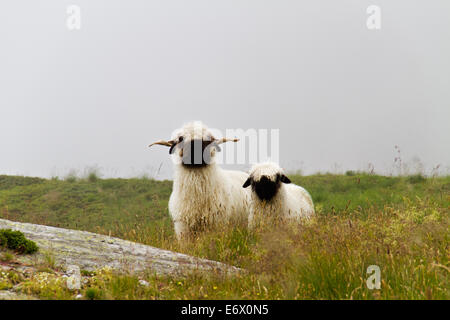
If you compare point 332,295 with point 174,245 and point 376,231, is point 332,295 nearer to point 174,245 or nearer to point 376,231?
point 376,231

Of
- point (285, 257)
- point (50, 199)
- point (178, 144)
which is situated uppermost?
point (178, 144)

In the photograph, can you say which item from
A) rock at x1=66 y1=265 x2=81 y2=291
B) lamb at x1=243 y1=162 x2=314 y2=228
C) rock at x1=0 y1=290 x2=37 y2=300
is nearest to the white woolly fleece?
lamb at x1=243 y1=162 x2=314 y2=228

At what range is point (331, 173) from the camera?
19.7 m

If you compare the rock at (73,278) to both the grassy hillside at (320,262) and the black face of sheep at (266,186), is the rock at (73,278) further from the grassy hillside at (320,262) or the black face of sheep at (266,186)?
the black face of sheep at (266,186)

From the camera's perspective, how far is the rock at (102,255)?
5418 millimetres

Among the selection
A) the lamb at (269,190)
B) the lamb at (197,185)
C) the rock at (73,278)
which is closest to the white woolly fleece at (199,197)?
the lamb at (197,185)

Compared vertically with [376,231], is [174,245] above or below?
below

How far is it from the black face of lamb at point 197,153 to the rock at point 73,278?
14.2 ft

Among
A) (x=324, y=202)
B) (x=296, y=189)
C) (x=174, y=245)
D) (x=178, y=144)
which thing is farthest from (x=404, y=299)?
(x=324, y=202)

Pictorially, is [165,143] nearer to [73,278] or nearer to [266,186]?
[266,186]

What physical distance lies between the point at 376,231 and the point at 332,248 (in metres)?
1.14

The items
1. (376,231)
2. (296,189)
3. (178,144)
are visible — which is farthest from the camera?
(296,189)

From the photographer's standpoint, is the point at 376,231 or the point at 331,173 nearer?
the point at 376,231
